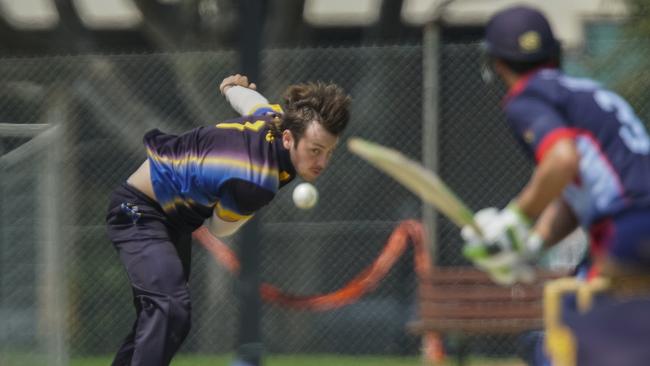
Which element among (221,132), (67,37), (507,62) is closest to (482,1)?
(67,37)

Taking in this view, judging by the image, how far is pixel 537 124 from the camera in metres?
3.95

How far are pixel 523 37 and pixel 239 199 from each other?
6.94 ft

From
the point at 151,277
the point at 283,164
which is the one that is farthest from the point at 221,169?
the point at 151,277

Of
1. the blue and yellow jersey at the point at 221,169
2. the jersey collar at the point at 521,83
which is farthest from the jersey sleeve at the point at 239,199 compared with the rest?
the jersey collar at the point at 521,83

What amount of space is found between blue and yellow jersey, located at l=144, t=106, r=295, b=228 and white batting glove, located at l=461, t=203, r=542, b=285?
1897 mm

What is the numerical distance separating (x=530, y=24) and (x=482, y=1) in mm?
10893

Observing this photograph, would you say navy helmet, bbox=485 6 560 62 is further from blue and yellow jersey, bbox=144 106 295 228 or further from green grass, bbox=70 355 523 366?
green grass, bbox=70 355 523 366

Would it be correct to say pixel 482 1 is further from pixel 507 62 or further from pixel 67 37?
pixel 507 62

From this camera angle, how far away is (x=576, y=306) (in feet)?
12.8

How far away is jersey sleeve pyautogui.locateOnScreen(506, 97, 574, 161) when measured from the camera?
3922mm

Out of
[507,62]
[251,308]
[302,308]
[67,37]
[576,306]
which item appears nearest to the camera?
[576,306]

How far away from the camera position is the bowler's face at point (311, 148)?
5785mm

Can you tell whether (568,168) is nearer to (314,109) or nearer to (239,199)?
(314,109)

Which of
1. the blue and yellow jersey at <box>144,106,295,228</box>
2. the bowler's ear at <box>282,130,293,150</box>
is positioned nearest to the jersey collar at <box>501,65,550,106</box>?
the bowler's ear at <box>282,130,293,150</box>
